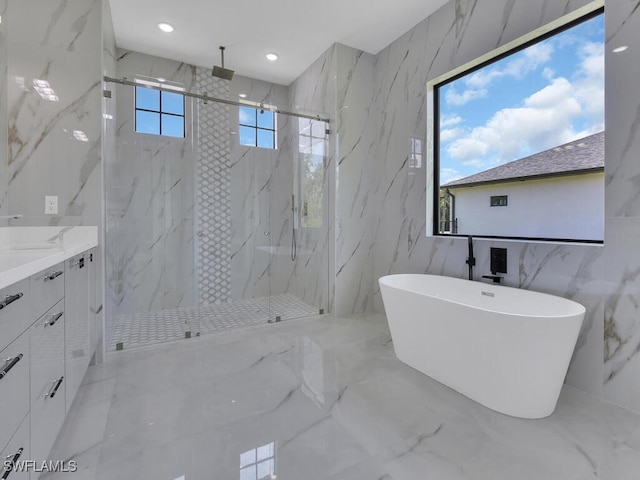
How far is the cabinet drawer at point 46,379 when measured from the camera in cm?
108

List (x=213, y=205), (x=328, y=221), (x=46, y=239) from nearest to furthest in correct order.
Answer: (x=46, y=239)
(x=213, y=205)
(x=328, y=221)

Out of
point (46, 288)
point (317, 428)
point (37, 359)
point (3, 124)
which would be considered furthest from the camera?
point (3, 124)

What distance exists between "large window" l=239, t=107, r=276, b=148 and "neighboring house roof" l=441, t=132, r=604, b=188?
7.96 feet

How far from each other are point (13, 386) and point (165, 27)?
3.32 metres

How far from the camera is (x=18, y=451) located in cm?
94

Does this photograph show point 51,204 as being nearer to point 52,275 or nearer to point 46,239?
point 46,239

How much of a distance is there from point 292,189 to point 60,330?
9.10 feet

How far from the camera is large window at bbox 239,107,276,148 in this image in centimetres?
374

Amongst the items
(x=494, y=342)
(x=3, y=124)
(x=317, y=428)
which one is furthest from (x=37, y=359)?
(x=494, y=342)

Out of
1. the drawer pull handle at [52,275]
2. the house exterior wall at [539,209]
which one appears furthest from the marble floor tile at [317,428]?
the house exterior wall at [539,209]

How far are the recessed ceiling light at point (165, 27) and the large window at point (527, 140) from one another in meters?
2.66

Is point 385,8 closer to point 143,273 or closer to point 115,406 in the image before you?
point 143,273

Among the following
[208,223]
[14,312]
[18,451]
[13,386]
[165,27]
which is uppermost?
[165,27]

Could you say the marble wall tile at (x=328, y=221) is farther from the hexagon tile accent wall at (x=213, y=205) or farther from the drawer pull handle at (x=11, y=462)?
the drawer pull handle at (x=11, y=462)
